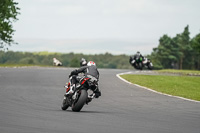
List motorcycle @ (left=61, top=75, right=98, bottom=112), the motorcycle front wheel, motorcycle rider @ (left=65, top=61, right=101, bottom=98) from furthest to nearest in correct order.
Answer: motorcycle rider @ (left=65, top=61, right=101, bottom=98)
motorcycle @ (left=61, top=75, right=98, bottom=112)
the motorcycle front wheel

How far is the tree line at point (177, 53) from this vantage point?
128 metres

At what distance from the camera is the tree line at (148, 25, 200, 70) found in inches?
5039

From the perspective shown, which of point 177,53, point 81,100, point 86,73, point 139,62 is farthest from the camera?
point 177,53

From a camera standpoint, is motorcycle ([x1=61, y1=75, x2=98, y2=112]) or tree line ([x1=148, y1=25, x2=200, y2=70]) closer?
motorcycle ([x1=61, y1=75, x2=98, y2=112])

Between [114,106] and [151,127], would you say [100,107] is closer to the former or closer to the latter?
[114,106]

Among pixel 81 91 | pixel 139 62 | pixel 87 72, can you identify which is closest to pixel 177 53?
pixel 139 62

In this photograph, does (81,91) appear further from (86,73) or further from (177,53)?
(177,53)

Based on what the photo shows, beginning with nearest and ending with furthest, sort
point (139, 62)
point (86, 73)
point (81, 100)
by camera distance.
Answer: point (81, 100)
point (86, 73)
point (139, 62)

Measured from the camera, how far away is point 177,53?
419 feet

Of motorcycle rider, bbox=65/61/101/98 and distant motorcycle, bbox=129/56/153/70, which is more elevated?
distant motorcycle, bbox=129/56/153/70

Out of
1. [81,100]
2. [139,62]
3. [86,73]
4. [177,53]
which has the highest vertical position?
[177,53]

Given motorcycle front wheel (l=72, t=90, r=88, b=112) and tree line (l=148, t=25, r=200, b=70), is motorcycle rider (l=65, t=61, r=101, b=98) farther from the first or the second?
tree line (l=148, t=25, r=200, b=70)

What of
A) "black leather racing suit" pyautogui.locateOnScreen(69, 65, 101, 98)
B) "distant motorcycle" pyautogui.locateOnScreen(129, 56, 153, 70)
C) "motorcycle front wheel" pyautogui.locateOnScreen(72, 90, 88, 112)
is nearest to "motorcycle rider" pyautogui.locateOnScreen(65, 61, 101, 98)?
"black leather racing suit" pyautogui.locateOnScreen(69, 65, 101, 98)

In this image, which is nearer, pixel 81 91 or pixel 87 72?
pixel 81 91
